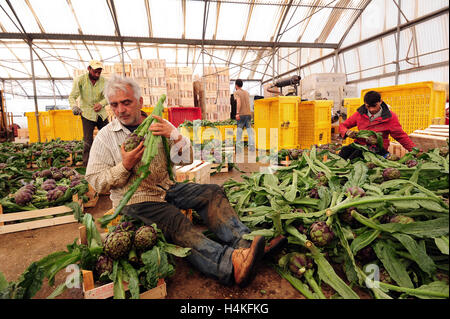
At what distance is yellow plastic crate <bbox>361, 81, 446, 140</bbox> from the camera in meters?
4.02

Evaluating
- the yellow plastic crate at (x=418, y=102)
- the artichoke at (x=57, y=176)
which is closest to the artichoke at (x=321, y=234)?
the artichoke at (x=57, y=176)

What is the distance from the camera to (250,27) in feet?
39.9

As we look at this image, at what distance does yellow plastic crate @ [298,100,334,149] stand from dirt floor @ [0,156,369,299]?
4.81 meters

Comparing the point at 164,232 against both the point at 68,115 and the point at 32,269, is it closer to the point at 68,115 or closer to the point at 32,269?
the point at 32,269

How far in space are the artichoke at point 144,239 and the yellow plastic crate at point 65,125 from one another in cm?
875

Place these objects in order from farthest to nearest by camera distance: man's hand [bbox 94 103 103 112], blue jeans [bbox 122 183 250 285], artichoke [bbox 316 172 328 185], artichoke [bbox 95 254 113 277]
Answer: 1. man's hand [bbox 94 103 103 112]
2. artichoke [bbox 316 172 328 185]
3. blue jeans [bbox 122 183 250 285]
4. artichoke [bbox 95 254 113 277]

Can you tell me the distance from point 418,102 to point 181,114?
587 cm

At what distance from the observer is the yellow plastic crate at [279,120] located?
19.1 feet

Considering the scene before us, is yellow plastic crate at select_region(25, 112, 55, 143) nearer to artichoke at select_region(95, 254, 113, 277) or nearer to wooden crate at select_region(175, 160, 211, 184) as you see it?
wooden crate at select_region(175, 160, 211, 184)

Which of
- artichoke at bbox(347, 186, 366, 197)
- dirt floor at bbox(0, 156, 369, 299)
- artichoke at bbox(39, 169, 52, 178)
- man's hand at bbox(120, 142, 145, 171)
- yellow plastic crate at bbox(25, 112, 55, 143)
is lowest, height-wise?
dirt floor at bbox(0, 156, 369, 299)

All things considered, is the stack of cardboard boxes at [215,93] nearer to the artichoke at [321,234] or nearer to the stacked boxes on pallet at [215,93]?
the stacked boxes on pallet at [215,93]

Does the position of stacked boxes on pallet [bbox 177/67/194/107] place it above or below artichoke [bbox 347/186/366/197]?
above

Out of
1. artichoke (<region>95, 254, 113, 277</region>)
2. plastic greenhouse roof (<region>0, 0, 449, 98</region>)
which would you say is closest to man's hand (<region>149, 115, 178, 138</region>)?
artichoke (<region>95, 254, 113, 277</region>)
